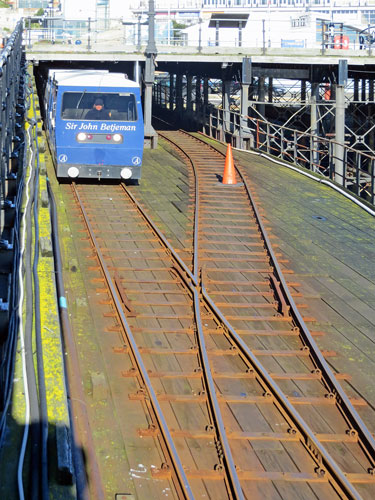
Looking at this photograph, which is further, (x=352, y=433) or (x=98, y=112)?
(x=98, y=112)

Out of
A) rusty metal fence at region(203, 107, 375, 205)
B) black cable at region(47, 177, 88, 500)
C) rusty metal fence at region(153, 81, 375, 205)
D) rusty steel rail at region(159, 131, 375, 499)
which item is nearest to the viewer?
black cable at region(47, 177, 88, 500)

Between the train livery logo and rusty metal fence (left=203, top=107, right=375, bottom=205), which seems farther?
rusty metal fence (left=203, top=107, right=375, bottom=205)

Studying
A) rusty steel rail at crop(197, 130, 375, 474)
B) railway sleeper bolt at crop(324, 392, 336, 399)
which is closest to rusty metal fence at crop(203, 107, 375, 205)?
rusty steel rail at crop(197, 130, 375, 474)

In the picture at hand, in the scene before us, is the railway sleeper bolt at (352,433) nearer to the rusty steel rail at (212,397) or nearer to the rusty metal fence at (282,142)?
the rusty steel rail at (212,397)

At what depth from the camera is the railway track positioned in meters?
6.23

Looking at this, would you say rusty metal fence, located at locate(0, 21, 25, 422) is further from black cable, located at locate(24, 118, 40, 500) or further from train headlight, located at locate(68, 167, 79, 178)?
train headlight, located at locate(68, 167, 79, 178)

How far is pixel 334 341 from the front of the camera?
9078mm

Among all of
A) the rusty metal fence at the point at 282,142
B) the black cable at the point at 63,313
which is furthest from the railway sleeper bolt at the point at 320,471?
the rusty metal fence at the point at 282,142

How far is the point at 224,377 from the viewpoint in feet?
26.1

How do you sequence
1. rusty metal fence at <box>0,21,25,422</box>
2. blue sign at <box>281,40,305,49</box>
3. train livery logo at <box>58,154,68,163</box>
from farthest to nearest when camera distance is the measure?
blue sign at <box>281,40,305,49</box> < train livery logo at <box>58,154,68,163</box> < rusty metal fence at <box>0,21,25,422</box>

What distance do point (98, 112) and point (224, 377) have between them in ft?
34.3

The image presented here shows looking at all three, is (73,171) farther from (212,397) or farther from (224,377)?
(212,397)

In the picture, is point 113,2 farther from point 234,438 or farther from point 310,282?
point 234,438

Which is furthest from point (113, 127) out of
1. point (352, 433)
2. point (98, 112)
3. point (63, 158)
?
point (352, 433)
